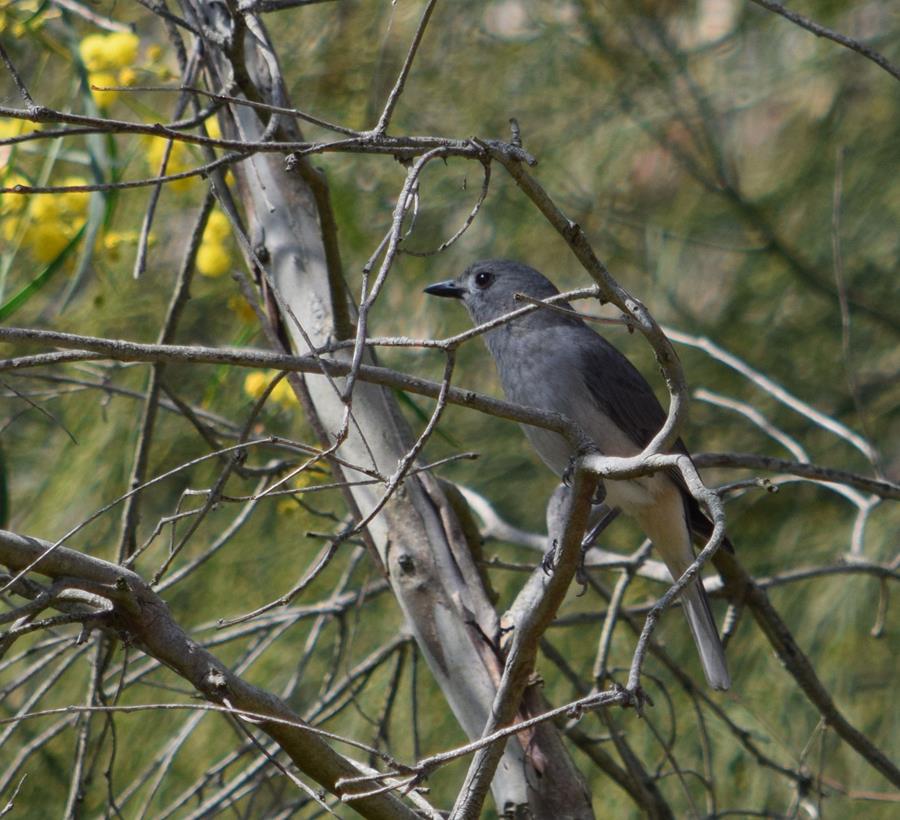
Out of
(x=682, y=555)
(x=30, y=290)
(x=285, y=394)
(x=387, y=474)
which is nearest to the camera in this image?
(x=30, y=290)

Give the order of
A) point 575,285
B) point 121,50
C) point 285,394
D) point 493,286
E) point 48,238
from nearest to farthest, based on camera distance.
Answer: point 48,238, point 121,50, point 285,394, point 493,286, point 575,285

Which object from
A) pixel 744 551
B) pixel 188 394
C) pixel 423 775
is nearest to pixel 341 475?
pixel 423 775

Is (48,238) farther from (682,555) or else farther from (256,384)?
(682,555)

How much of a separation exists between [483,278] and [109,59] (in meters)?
1.19

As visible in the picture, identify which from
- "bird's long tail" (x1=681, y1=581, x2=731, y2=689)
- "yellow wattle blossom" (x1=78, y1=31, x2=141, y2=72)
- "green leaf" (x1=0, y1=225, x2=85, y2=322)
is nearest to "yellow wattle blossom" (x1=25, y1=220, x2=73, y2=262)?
"green leaf" (x1=0, y1=225, x2=85, y2=322)

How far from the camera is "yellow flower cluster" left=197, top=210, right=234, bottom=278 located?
3.04 meters

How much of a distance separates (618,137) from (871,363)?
110 cm

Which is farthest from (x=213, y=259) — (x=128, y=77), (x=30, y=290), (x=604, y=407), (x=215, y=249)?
(x=604, y=407)

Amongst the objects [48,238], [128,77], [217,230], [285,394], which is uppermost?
[128,77]

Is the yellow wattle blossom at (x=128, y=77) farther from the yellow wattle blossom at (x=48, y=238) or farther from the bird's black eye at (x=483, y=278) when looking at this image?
the bird's black eye at (x=483, y=278)

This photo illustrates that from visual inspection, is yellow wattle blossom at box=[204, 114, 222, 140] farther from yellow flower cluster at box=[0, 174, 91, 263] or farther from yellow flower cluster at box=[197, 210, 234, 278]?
yellow flower cluster at box=[0, 174, 91, 263]

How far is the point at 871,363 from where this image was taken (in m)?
3.79

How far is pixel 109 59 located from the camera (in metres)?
2.93

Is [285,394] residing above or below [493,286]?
below
